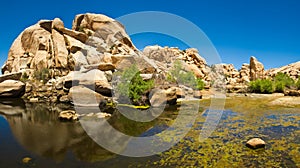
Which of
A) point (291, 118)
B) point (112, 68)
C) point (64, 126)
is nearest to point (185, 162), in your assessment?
point (64, 126)

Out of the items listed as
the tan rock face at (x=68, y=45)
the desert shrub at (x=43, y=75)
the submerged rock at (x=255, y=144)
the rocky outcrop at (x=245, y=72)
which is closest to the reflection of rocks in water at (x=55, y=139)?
the submerged rock at (x=255, y=144)

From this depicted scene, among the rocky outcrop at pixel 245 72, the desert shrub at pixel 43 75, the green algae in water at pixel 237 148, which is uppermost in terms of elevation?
the rocky outcrop at pixel 245 72

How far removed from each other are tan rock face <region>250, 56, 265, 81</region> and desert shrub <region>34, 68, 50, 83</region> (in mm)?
68532

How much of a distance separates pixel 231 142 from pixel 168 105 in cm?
1801

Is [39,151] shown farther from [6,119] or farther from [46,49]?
[46,49]

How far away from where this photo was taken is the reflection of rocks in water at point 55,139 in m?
12.8

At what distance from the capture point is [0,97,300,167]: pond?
11.5 metres

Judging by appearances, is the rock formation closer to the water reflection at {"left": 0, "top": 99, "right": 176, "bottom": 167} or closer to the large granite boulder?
the large granite boulder

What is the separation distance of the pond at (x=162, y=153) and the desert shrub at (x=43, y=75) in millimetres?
28556

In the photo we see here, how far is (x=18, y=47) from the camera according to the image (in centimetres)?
6281

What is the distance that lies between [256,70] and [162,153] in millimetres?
78853

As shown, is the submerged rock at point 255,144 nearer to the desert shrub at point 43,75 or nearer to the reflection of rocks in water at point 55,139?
the reflection of rocks in water at point 55,139

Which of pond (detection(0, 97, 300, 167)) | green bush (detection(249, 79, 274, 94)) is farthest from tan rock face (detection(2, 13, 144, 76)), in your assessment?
green bush (detection(249, 79, 274, 94))

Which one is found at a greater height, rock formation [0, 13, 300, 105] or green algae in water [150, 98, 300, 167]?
rock formation [0, 13, 300, 105]
